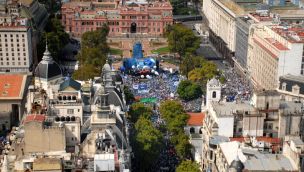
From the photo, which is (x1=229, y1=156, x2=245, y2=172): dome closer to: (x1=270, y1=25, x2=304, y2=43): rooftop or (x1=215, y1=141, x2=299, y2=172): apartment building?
(x1=215, y1=141, x2=299, y2=172): apartment building

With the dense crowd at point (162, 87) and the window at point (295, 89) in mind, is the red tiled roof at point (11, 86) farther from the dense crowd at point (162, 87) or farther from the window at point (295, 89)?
the window at point (295, 89)

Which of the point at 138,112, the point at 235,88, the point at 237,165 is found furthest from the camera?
the point at 235,88

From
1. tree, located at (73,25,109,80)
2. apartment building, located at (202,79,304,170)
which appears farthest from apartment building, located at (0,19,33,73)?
apartment building, located at (202,79,304,170)

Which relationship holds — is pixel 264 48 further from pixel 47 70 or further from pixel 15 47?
pixel 15 47

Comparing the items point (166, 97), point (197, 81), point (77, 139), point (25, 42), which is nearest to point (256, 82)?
point (197, 81)

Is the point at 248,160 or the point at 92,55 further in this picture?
the point at 92,55

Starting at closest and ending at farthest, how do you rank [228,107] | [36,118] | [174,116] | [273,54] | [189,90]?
1. [36,118]
2. [228,107]
3. [174,116]
4. [273,54]
5. [189,90]

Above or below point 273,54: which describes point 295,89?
below

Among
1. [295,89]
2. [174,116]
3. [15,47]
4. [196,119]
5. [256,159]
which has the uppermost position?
[15,47]

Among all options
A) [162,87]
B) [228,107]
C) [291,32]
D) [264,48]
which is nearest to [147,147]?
[228,107]
